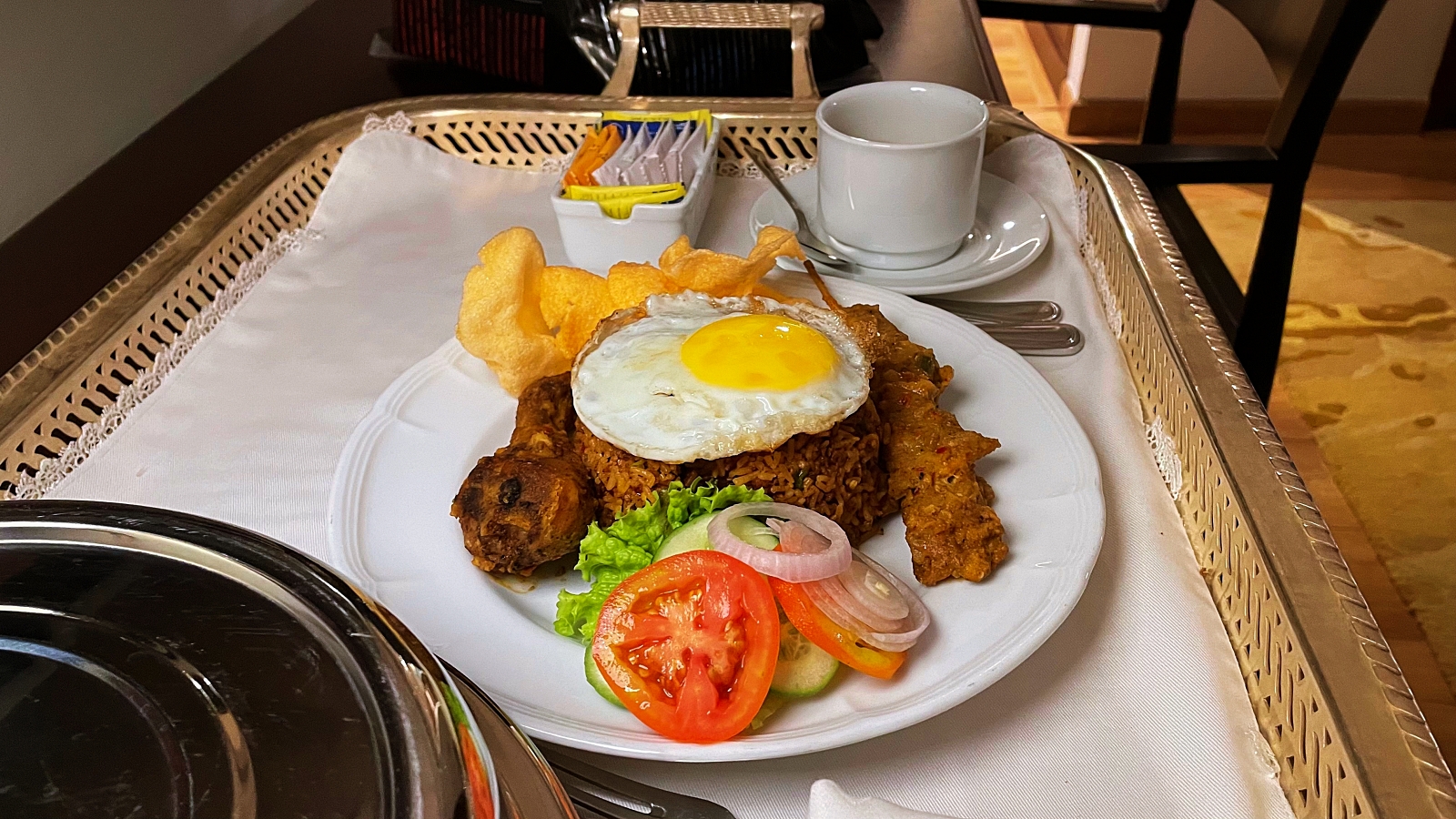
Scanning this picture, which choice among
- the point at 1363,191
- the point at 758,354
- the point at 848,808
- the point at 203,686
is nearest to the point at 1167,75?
the point at 1363,191

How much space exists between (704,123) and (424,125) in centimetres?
80

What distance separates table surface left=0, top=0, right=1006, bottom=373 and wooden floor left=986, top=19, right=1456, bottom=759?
2.03m

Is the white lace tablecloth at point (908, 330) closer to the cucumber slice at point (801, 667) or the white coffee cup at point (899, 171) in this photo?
the cucumber slice at point (801, 667)

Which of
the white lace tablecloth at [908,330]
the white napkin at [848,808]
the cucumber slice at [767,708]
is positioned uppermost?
the white napkin at [848,808]

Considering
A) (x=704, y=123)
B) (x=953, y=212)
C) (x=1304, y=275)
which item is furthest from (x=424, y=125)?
(x=1304, y=275)

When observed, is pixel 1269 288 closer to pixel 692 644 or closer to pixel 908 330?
pixel 908 330

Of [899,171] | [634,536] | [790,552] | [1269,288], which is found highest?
[899,171]

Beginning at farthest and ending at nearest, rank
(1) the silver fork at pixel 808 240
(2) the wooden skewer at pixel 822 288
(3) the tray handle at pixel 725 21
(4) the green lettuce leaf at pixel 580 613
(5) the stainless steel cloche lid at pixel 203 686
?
(3) the tray handle at pixel 725 21, (1) the silver fork at pixel 808 240, (2) the wooden skewer at pixel 822 288, (4) the green lettuce leaf at pixel 580 613, (5) the stainless steel cloche lid at pixel 203 686

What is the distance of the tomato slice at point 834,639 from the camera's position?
1.19 meters

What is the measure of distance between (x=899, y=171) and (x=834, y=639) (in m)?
1.10

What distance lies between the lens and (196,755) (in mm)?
677

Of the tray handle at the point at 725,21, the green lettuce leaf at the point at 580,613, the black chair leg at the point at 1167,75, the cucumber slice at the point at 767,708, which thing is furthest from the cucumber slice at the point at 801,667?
the black chair leg at the point at 1167,75

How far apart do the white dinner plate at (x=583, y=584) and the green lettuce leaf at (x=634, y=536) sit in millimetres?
62

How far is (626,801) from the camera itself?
112cm
